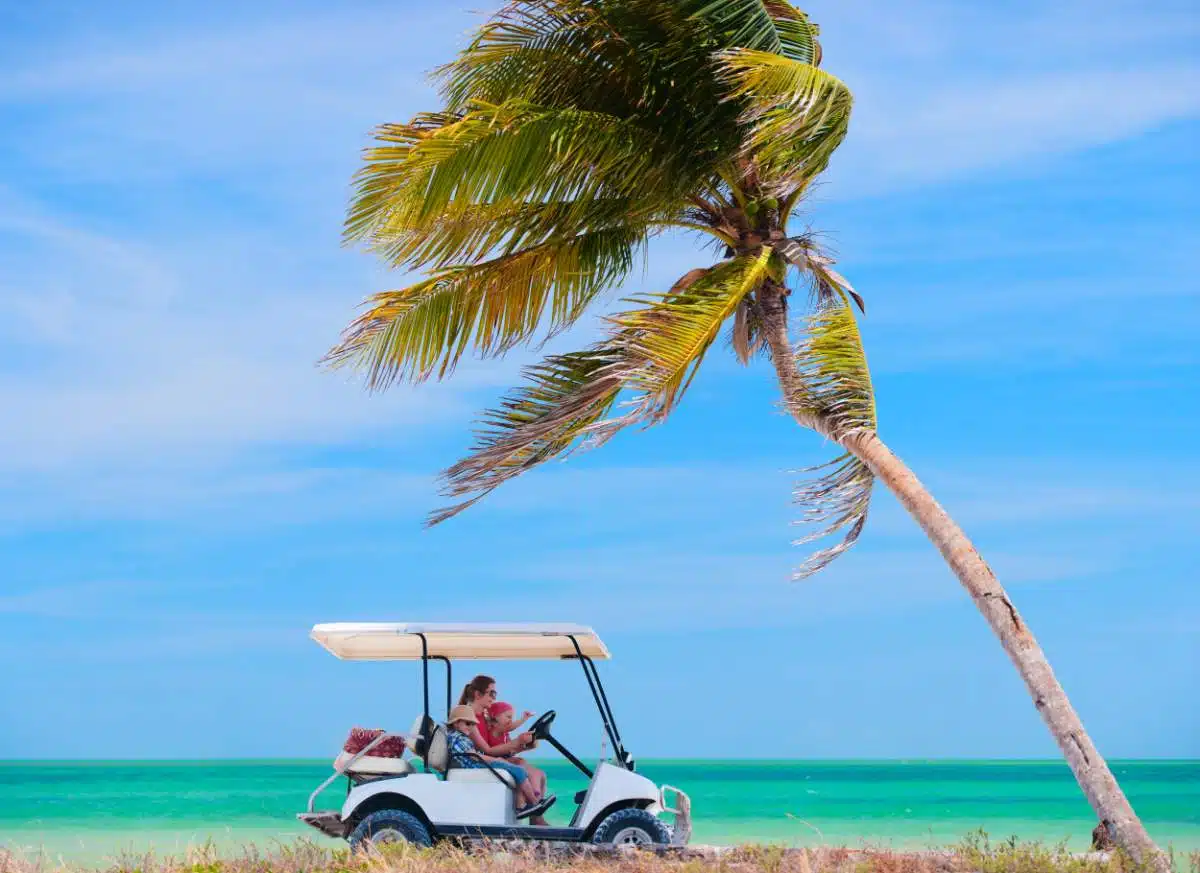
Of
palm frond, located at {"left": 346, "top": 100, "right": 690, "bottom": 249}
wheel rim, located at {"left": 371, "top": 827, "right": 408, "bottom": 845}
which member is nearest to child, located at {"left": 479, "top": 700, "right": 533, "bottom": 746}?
wheel rim, located at {"left": 371, "top": 827, "right": 408, "bottom": 845}

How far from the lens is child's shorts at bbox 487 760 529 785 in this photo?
10531 mm

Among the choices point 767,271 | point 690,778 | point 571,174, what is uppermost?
point 571,174

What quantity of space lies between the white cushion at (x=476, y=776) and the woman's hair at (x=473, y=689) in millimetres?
566

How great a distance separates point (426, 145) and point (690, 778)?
52.5 meters

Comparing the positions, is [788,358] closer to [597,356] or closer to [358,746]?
[597,356]

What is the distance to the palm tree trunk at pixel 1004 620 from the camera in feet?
34.9

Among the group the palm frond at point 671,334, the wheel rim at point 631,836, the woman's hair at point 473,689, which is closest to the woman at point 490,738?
the woman's hair at point 473,689

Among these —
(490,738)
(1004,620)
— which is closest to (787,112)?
(1004,620)

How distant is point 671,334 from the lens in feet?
39.5

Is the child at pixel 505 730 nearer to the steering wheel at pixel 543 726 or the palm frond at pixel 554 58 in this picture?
the steering wheel at pixel 543 726

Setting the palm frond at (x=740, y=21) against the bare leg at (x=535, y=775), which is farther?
the palm frond at (x=740, y=21)

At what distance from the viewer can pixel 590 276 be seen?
13836 millimetres

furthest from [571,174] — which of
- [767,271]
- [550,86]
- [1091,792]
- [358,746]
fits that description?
[1091,792]

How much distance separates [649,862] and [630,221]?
21.5 feet
